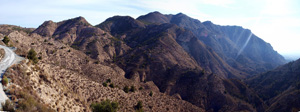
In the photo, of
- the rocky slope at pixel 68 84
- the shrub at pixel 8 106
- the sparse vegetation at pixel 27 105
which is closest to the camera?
the shrub at pixel 8 106

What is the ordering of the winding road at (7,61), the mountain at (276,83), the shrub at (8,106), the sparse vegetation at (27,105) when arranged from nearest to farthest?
the shrub at (8,106), the sparse vegetation at (27,105), the winding road at (7,61), the mountain at (276,83)

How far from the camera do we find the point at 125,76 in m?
67.1

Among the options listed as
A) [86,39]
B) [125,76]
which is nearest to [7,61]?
[125,76]

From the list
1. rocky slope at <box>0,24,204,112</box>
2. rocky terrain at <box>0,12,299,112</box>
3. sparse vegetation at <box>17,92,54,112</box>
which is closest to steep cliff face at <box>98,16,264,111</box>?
rocky terrain at <box>0,12,299,112</box>

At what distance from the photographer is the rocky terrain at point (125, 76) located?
21297 millimetres

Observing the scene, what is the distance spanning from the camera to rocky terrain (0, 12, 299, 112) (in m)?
21.3

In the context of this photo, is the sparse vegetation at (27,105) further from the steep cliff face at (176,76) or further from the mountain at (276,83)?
the mountain at (276,83)

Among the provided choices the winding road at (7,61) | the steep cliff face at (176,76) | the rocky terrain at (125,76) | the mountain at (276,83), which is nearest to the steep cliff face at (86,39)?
the rocky terrain at (125,76)

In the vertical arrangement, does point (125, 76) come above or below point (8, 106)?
below

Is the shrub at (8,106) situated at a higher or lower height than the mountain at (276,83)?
higher

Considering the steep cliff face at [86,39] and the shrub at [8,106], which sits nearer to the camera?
the shrub at [8,106]

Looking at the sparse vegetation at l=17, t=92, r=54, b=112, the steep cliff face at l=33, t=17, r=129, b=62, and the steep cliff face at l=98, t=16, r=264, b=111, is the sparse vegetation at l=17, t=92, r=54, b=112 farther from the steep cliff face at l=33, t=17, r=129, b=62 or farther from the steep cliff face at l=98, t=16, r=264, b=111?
the steep cliff face at l=33, t=17, r=129, b=62

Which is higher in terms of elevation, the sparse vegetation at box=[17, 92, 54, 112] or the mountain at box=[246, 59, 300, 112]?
the sparse vegetation at box=[17, 92, 54, 112]

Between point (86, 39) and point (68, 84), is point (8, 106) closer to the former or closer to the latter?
point (68, 84)
